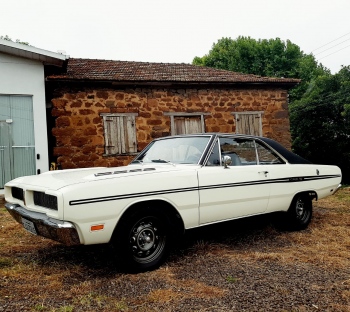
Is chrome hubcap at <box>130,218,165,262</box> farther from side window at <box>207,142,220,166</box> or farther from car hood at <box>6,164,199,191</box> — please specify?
side window at <box>207,142,220,166</box>

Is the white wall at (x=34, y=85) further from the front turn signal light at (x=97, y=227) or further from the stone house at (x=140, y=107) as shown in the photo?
the front turn signal light at (x=97, y=227)

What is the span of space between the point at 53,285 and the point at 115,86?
27.2ft

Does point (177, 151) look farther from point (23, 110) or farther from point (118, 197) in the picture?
point (23, 110)

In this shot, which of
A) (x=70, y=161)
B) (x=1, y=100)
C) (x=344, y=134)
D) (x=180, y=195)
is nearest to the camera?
(x=180, y=195)

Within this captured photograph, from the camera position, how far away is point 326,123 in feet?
80.8

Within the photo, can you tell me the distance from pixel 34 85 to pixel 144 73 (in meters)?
3.65

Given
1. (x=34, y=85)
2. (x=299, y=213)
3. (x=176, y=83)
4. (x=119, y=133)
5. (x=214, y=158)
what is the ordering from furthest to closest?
(x=176, y=83), (x=119, y=133), (x=34, y=85), (x=299, y=213), (x=214, y=158)

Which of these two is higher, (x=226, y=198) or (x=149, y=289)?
(x=226, y=198)

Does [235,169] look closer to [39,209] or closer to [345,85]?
[39,209]

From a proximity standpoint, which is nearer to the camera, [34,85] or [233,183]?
[233,183]

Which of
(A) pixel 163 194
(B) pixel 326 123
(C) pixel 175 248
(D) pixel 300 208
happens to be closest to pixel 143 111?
(D) pixel 300 208

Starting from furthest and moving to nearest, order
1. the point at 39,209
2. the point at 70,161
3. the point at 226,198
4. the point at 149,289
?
the point at 70,161 < the point at 226,198 < the point at 39,209 < the point at 149,289

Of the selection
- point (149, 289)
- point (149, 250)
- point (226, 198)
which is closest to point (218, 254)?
point (226, 198)

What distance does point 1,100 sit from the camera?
9.02 metres
